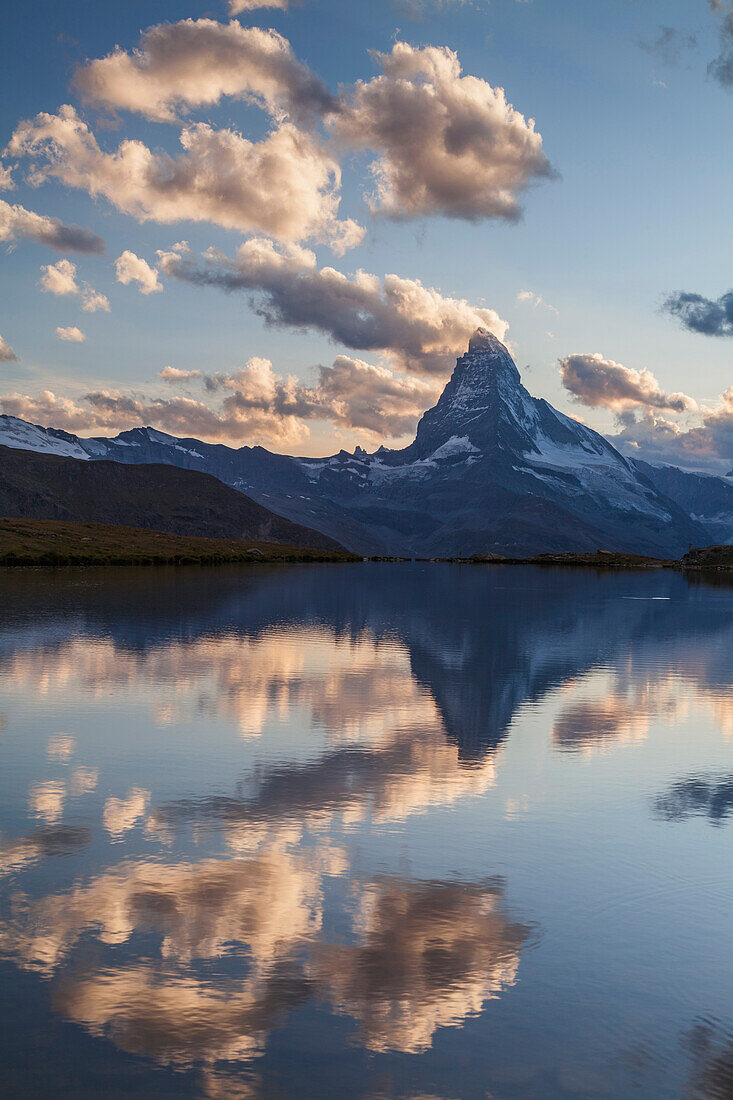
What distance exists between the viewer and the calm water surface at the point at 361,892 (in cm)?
1266

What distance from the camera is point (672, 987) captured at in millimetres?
14891

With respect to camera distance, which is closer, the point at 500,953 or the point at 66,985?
the point at 66,985

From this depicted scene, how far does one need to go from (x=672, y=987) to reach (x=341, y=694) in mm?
30089

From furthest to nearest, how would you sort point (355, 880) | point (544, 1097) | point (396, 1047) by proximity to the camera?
1. point (355, 880)
2. point (396, 1047)
3. point (544, 1097)

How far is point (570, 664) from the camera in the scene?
58812 mm

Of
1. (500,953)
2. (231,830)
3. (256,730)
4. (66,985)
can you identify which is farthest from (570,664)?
(66,985)

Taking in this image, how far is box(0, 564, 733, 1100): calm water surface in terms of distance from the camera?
1266 cm

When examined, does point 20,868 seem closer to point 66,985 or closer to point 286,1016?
point 66,985

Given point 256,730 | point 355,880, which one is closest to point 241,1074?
point 355,880

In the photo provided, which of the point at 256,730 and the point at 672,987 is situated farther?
the point at 256,730

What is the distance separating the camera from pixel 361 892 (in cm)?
1834

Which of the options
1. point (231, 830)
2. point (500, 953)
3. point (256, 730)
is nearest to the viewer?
point (500, 953)

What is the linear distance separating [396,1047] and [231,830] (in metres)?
10.1

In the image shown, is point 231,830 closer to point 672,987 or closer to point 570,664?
point 672,987
